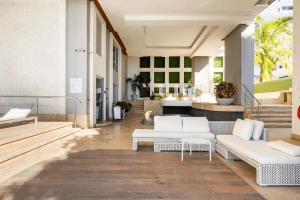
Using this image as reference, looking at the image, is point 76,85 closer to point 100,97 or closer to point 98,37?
point 100,97

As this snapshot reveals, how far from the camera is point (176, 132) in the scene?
6520mm

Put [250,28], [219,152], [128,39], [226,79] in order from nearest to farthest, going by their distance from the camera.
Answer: [219,152] < [250,28] < [226,79] < [128,39]

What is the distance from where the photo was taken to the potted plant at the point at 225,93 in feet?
38.7

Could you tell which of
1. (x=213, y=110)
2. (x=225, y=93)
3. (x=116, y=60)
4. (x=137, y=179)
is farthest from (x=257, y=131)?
(x=116, y=60)

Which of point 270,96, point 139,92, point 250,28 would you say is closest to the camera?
point 250,28

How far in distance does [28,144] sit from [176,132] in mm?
3475

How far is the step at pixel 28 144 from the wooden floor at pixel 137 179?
29.7 inches

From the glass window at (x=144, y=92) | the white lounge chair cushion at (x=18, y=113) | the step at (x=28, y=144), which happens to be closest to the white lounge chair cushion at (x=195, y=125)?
the step at (x=28, y=144)

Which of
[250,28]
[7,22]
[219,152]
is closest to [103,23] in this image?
[7,22]

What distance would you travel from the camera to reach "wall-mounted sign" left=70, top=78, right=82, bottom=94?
10.4 metres

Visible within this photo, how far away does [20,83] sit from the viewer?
34.9ft

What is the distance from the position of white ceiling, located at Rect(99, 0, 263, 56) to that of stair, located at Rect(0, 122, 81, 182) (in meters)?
5.57

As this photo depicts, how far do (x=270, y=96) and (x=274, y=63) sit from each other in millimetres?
2742

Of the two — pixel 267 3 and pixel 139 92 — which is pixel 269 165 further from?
pixel 139 92
